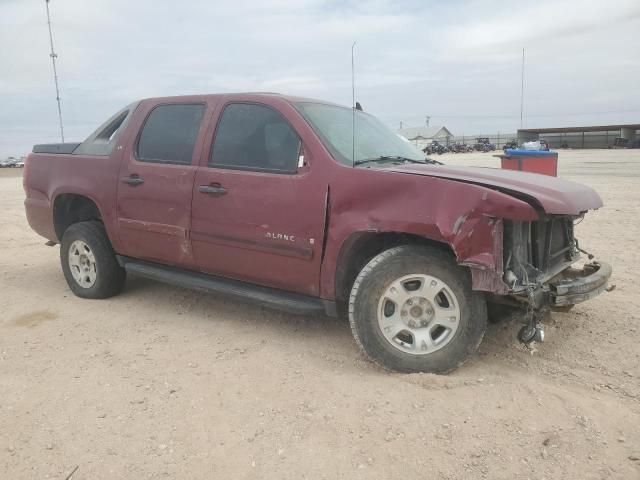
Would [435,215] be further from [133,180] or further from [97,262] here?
[97,262]

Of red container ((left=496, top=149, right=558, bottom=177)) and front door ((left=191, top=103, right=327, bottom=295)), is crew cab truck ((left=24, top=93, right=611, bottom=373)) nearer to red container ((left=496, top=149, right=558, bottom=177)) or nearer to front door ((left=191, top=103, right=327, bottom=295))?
front door ((left=191, top=103, right=327, bottom=295))

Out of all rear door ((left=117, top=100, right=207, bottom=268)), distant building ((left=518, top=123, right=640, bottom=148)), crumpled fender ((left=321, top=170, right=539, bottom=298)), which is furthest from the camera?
distant building ((left=518, top=123, right=640, bottom=148))

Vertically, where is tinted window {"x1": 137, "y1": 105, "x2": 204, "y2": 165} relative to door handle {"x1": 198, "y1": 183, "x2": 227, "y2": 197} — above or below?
above

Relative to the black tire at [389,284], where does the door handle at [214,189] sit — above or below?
above

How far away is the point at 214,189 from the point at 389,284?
151 cm

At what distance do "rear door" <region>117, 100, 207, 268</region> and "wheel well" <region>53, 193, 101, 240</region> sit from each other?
0.77 meters

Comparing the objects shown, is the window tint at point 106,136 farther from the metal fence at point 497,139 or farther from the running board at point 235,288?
the metal fence at point 497,139

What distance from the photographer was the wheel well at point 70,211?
5059mm

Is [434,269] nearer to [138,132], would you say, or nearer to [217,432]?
[217,432]

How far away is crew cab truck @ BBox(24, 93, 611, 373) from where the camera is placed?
118 inches

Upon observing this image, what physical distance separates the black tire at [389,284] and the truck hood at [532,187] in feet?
1.59

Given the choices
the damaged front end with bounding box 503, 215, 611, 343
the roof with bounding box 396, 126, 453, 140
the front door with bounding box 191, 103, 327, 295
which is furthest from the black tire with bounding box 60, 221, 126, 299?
the roof with bounding box 396, 126, 453, 140

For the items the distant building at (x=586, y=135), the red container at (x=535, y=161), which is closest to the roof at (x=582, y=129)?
the distant building at (x=586, y=135)

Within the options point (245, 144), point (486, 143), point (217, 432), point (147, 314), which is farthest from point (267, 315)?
point (486, 143)
